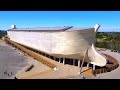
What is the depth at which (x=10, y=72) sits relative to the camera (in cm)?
1664

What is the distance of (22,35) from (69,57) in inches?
473
